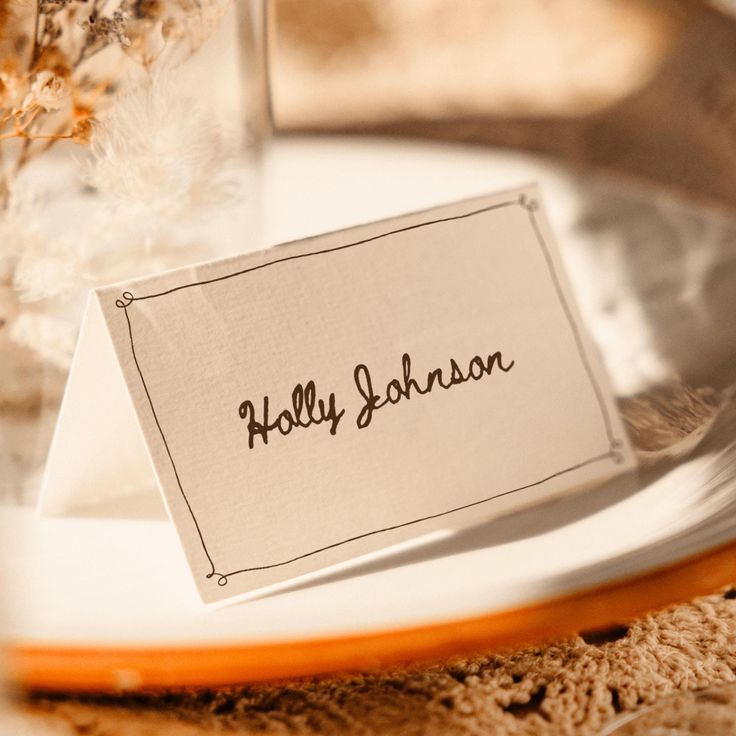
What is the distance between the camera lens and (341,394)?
57cm

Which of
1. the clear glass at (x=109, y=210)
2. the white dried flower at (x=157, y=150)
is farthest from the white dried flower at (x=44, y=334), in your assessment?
the white dried flower at (x=157, y=150)

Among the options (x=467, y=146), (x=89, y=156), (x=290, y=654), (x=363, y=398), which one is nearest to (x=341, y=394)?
(x=363, y=398)

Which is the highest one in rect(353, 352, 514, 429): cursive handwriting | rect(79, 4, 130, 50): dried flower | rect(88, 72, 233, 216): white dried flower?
rect(79, 4, 130, 50): dried flower

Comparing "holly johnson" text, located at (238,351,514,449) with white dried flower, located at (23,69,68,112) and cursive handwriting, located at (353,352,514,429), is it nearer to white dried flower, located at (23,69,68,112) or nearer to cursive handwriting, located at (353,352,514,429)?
cursive handwriting, located at (353,352,514,429)

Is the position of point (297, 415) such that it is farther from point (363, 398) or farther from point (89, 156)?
point (89, 156)

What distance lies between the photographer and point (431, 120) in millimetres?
1079

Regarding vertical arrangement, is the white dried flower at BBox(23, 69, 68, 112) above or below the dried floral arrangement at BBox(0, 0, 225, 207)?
below

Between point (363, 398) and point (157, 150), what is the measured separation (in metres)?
0.23

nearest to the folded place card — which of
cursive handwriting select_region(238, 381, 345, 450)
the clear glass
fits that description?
cursive handwriting select_region(238, 381, 345, 450)

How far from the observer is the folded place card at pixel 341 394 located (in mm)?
529

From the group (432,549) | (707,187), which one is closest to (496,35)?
(707,187)

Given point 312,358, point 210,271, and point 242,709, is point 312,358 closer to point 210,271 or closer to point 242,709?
point 210,271

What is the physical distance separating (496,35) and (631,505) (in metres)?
0.73

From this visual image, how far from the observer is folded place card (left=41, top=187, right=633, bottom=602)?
53 centimetres
